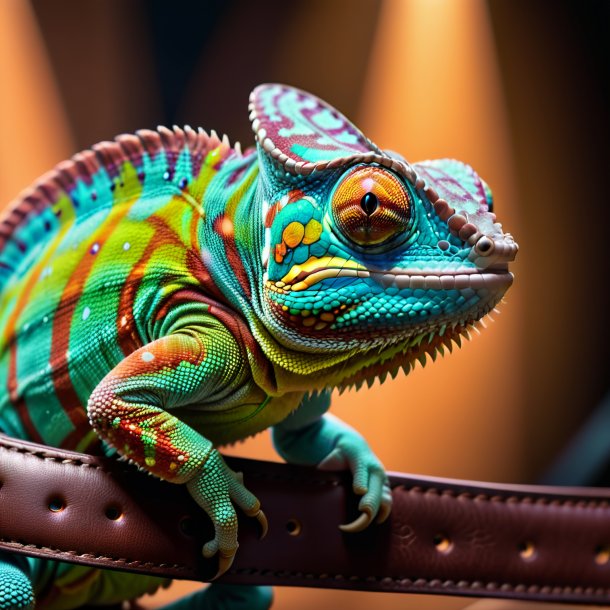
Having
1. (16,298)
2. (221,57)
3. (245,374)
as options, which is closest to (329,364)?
(245,374)

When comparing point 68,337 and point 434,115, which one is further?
point 434,115

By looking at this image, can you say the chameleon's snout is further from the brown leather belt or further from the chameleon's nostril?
the brown leather belt

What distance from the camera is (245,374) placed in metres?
0.93

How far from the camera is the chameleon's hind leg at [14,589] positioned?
32.8 inches

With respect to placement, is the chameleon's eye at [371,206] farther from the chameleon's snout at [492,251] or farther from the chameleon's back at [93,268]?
the chameleon's back at [93,268]

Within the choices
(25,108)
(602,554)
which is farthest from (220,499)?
(25,108)

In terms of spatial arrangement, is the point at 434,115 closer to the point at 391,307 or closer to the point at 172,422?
the point at 391,307

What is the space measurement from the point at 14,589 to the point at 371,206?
0.58m

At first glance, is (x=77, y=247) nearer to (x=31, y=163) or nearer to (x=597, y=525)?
(x=31, y=163)

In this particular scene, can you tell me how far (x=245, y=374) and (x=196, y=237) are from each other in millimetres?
186

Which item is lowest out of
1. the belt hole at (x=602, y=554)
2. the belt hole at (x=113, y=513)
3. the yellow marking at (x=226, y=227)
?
the belt hole at (x=602, y=554)

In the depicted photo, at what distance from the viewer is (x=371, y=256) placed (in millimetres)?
858

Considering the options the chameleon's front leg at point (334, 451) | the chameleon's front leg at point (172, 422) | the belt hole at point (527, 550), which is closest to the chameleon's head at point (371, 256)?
the chameleon's front leg at point (172, 422)

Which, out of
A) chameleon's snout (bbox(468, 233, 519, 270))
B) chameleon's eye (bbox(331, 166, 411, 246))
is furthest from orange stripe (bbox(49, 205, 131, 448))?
chameleon's snout (bbox(468, 233, 519, 270))
